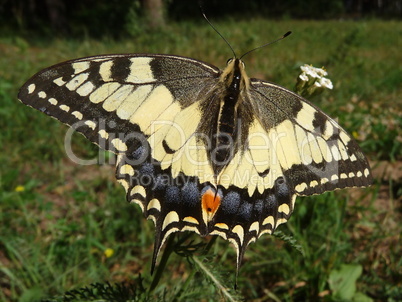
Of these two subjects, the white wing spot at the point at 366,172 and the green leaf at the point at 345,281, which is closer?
the white wing spot at the point at 366,172

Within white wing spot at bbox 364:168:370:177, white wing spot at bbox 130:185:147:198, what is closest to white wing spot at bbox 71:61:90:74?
white wing spot at bbox 130:185:147:198

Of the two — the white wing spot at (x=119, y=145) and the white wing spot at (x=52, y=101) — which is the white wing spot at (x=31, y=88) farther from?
the white wing spot at (x=119, y=145)

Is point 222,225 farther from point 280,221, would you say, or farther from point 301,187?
point 301,187

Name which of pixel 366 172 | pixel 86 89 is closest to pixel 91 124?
pixel 86 89

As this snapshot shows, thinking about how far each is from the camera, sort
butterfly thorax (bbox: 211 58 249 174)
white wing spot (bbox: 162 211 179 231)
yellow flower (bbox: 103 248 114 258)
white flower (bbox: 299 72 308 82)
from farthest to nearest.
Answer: yellow flower (bbox: 103 248 114 258), white flower (bbox: 299 72 308 82), butterfly thorax (bbox: 211 58 249 174), white wing spot (bbox: 162 211 179 231)

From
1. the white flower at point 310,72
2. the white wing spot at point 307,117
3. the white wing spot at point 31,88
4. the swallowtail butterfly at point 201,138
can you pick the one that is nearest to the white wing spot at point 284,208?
the swallowtail butterfly at point 201,138

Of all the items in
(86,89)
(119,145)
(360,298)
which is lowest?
(360,298)

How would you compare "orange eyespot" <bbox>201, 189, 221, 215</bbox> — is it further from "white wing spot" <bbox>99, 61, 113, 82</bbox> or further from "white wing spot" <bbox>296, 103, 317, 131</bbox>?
"white wing spot" <bbox>99, 61, 113, 82</bbox>
